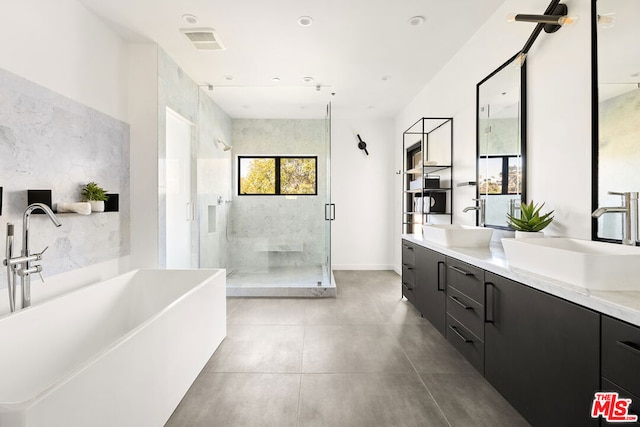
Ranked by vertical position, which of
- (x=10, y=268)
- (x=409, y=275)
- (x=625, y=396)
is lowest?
(x=409, y=275)

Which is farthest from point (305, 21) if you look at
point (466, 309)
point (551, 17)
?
point (466, 309)

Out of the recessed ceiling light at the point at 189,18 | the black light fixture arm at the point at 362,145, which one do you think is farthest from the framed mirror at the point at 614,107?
the black light fixture arm at the point at 362,145

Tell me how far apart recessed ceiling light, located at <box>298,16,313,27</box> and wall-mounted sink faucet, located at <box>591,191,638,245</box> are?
7.60 ft


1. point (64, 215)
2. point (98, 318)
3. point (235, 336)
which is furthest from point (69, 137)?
point (235, 336)

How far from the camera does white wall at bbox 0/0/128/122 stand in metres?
1.89

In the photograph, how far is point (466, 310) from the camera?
206 centimetres

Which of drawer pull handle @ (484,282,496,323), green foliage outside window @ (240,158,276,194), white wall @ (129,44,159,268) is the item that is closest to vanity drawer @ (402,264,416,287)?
drawer pull handle @ (484,282,496,323)

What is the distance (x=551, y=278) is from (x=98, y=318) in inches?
104

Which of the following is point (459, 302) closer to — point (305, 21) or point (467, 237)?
point (467, 237)

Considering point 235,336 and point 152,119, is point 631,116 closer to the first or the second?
point 235,336

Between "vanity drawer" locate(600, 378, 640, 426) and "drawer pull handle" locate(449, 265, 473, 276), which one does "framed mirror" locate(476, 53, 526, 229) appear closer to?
"drawer pull handle" locate(449, 265, 473, 276)

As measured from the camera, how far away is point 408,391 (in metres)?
1.94

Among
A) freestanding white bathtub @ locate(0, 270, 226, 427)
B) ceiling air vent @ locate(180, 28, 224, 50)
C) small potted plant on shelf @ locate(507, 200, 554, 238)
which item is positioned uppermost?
ceiling air vent @ locate(180, 28, 224, 50)

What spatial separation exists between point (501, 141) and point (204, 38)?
2637 millimetres
